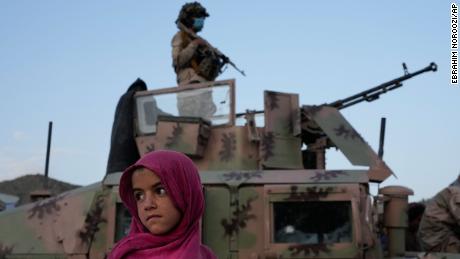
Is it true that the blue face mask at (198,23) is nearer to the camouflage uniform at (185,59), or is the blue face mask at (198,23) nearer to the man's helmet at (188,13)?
the man's helmet at (188,13)

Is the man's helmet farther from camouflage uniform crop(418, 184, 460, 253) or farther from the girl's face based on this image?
the girl's face

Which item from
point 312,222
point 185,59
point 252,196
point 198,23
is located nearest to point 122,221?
point 252,196

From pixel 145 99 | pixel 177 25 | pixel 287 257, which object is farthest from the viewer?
pixel 177 25

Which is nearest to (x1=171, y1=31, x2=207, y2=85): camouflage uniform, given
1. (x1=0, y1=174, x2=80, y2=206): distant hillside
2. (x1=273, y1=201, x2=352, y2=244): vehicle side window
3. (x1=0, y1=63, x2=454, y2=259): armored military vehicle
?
(x1=0, y1=63, x2=454, y2=259): armored military vehicle

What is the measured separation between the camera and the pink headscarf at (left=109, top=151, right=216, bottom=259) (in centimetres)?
181

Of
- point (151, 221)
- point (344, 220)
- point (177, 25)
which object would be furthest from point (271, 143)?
point (151, 221)

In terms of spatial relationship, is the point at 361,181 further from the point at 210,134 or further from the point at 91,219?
the point at 91,219

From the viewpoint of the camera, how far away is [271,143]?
19.7 feet

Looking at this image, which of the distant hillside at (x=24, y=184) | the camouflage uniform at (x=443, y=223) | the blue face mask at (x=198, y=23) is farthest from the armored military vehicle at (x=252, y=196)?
the distant hillside at (x=24, y=184)

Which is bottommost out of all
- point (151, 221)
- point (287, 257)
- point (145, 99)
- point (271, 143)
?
point (287, 257)

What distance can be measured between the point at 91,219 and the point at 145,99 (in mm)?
1694

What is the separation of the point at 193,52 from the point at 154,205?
18.2 ft

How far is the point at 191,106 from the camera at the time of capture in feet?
21.0

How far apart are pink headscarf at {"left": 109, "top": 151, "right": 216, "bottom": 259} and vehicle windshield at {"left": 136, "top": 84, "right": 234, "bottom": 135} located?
4.33 meters
